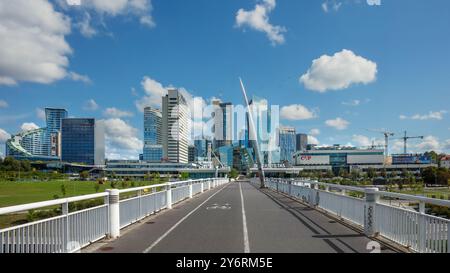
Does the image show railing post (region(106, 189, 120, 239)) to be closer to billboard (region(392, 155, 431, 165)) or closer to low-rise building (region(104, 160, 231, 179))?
low-rise building (region(104, 160, 231, 179))

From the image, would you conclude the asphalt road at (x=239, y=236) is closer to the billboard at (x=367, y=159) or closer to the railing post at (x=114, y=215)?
the railing post at (x=114, y=215)

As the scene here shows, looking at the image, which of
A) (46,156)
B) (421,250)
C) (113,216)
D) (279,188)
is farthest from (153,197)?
(46,156)

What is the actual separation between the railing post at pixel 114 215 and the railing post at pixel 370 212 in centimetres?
690

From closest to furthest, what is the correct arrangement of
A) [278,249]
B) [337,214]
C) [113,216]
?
[278,249] → [113,216] → [337,214]

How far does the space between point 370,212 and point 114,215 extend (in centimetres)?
709

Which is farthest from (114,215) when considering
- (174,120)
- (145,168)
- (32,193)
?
(145,168)

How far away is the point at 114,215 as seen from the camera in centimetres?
1111

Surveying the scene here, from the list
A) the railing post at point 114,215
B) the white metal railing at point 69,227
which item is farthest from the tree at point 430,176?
the railing post at point 114,215

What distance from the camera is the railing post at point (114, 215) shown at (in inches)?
430

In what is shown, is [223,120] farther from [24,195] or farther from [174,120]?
[24,195]
